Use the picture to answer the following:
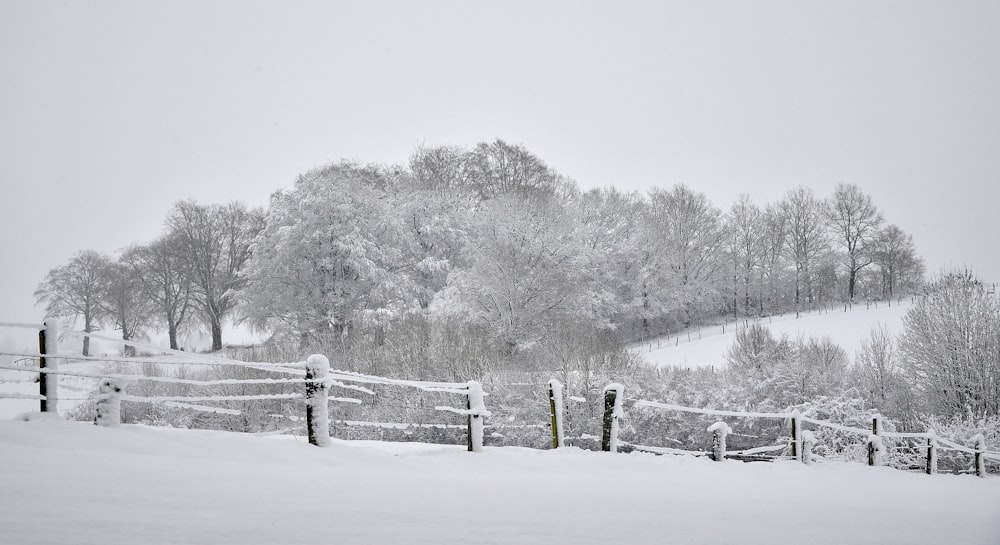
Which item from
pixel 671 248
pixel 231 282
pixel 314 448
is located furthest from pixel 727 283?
pixel 314 448

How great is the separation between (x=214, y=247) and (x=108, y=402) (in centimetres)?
3783

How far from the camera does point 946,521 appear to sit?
226 inches

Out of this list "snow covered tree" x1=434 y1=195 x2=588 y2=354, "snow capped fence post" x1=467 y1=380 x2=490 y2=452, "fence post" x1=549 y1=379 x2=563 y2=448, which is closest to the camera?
"snow capped fence post" x1=467 y1=380 x2=490 y2=452

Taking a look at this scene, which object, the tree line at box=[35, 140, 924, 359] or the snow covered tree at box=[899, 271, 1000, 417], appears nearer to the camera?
the snow covered tree at box=[899, 271, 1000, 417]

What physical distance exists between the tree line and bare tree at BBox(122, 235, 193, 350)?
144mm

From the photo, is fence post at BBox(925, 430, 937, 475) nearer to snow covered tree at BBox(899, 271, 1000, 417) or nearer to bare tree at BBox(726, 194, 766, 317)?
snow covered tree at BBox(899, 271, 1000, 417)

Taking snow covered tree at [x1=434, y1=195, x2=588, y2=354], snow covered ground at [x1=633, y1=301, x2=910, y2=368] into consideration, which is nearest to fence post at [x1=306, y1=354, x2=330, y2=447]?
snow covered tree at [x1=434, y1=195, x2=588, y2=354]

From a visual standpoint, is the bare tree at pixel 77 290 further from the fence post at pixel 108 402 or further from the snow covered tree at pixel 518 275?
the fence post at pixel 108 402

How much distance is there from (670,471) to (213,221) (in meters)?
40.2

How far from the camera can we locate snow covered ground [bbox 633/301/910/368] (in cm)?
3228

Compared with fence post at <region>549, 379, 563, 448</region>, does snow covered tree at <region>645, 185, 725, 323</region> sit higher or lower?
higher

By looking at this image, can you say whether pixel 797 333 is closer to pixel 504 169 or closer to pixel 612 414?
pixel 504 169

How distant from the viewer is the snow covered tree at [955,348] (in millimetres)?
23156

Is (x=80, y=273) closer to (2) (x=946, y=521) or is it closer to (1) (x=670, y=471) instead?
(1) (x=670, y=471)
